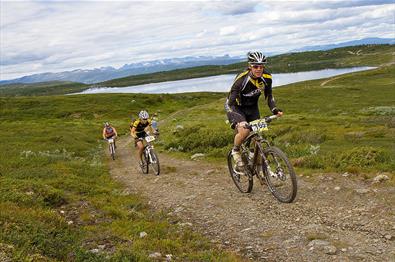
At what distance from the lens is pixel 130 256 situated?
6.61 metres

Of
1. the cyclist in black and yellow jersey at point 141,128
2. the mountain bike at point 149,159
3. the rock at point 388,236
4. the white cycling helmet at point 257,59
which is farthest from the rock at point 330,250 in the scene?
the cyclist in black and yellow jersey at point 141,128

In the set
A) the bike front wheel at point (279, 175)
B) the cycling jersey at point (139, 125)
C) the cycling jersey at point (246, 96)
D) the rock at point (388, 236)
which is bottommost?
the rock at point (388, 236)

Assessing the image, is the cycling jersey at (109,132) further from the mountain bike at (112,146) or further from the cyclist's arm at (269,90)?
the cyclist's arm at (269,90)

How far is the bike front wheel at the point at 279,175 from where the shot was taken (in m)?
9.06

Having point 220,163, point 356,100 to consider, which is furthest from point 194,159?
point 356,100

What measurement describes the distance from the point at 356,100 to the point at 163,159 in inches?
2038

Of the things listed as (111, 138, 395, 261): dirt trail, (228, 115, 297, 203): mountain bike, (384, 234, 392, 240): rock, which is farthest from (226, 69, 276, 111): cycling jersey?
(384, 234, 392, 240): rock

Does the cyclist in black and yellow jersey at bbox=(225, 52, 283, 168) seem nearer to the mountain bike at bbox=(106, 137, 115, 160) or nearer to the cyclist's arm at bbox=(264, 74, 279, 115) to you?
the cyclist's arm at bbox=(264, 74, 279, 115)

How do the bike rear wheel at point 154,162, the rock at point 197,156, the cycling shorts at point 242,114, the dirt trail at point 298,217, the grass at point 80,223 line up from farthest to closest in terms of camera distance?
the rock at point 197,156, the bike rear wheel at point 154,162, the cycling shorts at point 242,114, the grass at point 80,223, the dirt trail at point 298,217

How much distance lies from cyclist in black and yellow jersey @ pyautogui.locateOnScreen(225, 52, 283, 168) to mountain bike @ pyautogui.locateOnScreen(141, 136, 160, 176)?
753 cm

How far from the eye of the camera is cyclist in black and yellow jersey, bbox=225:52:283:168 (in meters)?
9.32

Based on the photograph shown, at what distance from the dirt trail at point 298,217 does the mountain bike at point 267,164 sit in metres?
0.35

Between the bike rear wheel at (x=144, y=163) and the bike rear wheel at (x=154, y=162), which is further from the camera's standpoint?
the bike rear wheel at (x=144, y=163)

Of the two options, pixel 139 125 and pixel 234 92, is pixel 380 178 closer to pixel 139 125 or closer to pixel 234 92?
pixel 234 92
